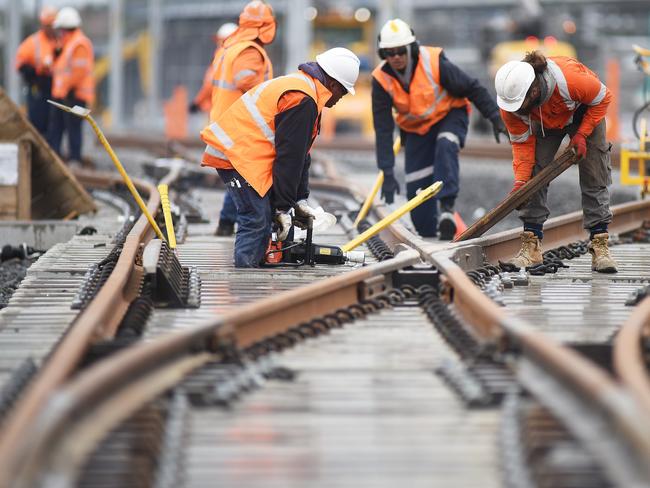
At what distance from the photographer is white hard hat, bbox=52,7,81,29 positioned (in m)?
17.0

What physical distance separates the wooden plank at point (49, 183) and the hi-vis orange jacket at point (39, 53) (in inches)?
204

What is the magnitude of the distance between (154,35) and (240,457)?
34805 millimetres

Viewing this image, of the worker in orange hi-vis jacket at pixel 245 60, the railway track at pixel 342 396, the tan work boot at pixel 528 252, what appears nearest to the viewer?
the railway track at pixel 342 396

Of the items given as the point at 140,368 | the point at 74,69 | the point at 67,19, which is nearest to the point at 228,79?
the point at 140,368

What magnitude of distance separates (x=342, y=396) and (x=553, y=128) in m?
3.94

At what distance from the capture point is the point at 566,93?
8.11 meters

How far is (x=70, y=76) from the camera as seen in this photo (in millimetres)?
17109

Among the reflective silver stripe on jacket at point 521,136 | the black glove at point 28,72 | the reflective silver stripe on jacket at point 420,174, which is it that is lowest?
the reflective silver stripe on jacket at point 420,174

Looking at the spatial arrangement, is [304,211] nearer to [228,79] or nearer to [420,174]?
Result: [228,79]

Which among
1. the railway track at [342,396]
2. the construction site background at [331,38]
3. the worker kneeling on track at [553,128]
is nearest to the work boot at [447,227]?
the worker kneeling on track at [553,128]

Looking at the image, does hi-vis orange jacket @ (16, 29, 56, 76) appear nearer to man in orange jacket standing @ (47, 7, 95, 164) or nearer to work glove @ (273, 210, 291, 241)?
man in orange jacket standing @ (47, 7, 95, 164)

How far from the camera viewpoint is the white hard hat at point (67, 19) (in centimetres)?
1697

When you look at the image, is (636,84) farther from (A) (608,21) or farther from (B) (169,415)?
(B) (169,415)

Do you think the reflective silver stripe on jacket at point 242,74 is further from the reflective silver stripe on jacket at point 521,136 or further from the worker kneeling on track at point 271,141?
the reflective silver stripe on jacket at point 521,136
